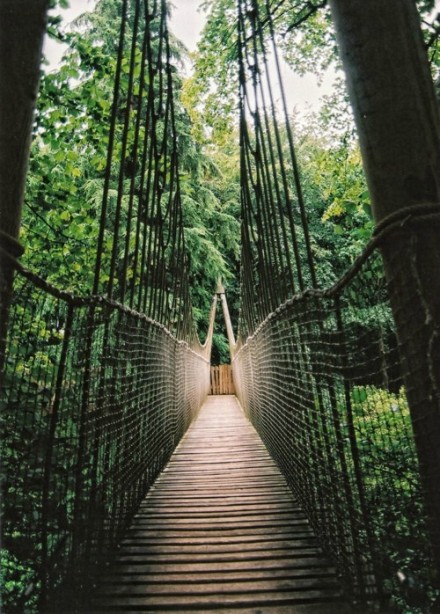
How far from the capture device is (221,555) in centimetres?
128

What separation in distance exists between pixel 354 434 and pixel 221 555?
0.69 m

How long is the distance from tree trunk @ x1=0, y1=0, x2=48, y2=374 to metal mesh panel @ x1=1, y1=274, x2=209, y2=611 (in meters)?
0.19

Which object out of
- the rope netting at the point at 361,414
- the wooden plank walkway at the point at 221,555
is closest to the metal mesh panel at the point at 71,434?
the wooden plank walkway at the point at 221,555

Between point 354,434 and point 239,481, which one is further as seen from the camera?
point 239,481

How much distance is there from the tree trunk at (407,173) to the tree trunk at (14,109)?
22.3 inches

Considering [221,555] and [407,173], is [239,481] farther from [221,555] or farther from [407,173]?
[407,173]

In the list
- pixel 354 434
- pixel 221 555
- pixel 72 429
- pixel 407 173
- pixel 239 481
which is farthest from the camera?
pixel 239 481

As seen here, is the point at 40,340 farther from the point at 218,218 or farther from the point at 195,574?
the point at 218,218

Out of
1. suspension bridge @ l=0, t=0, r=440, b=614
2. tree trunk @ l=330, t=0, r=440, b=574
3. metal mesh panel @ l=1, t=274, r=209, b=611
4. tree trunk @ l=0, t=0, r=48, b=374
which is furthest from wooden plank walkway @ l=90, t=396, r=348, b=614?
tree trunk @ l=0, t=0, r=48, b=374

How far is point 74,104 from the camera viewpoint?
247cm

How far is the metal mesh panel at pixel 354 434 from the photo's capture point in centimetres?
85

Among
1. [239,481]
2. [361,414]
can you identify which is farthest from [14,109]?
[239,481]

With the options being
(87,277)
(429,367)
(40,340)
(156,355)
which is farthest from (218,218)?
(429,367)

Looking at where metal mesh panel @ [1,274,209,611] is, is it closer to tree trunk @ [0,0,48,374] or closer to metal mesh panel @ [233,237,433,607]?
tree trunk @ [0,0,48,374]
